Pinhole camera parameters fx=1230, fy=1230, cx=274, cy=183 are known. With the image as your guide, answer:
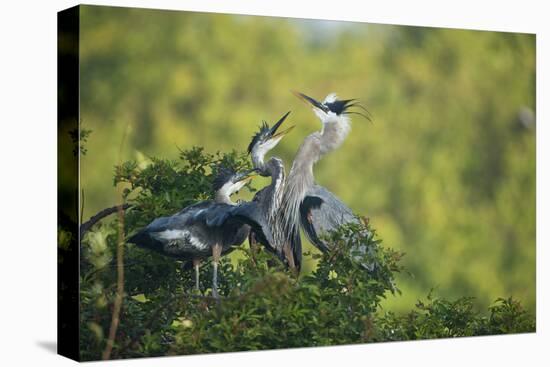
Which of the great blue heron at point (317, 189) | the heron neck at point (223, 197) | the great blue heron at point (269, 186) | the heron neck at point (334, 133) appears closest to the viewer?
the heron neck at point (223, 197)

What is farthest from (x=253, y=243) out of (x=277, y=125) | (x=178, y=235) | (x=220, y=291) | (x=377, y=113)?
(x=377, y=113)

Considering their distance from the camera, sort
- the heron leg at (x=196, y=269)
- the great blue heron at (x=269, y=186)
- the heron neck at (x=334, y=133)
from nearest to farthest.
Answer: the heron leg at (x=196, y=269), the great blue heron at (x=269, y=186), the heron neck at (x=334, y=133)

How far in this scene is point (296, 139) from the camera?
8.80 metres

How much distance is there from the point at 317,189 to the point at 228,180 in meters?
0.69

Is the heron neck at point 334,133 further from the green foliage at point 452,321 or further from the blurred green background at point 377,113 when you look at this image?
the green foliage at point 452,321

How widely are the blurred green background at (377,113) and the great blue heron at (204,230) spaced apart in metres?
0.27

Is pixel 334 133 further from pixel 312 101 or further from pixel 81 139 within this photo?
pixel 81 139

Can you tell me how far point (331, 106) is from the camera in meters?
8.89

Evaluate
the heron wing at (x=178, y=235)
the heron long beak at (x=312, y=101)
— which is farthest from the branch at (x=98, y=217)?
the heron long beak at (x=312, y=101)

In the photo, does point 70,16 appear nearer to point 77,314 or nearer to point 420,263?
point 77,314

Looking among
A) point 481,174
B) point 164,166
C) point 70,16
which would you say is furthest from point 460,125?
point 70,16

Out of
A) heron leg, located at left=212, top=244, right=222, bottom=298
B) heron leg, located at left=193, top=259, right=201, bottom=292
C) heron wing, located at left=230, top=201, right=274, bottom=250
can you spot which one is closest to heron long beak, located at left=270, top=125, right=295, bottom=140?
heron wing, located at left=230, top=201, right=274, bottom=250

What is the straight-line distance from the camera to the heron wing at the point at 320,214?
8.78 meters

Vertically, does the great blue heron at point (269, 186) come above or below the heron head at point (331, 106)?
below
